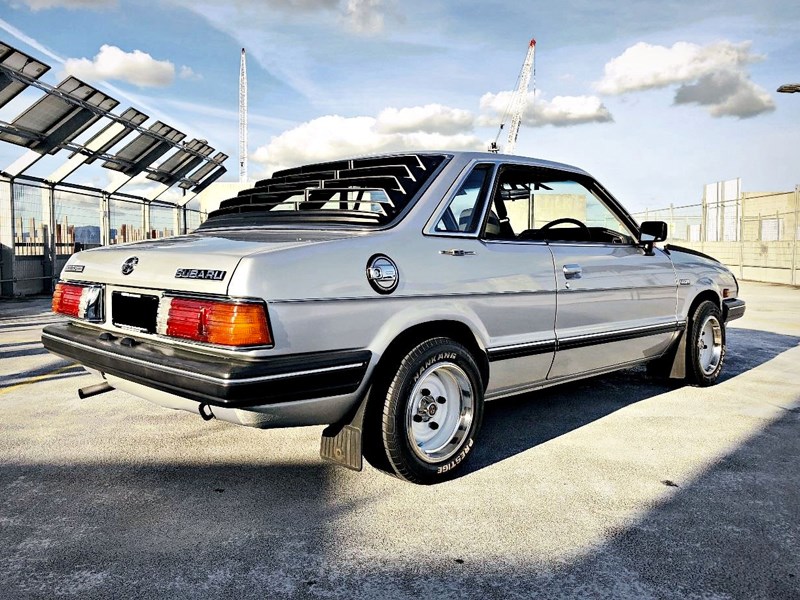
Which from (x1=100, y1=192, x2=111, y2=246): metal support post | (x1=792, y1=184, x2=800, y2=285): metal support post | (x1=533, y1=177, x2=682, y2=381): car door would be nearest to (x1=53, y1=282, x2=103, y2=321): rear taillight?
(x1=533, y1=177, x2=682, y2=381): car door

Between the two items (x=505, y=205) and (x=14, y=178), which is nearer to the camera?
(x=505, y=205)

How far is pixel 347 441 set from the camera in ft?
9.67

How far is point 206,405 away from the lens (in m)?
2.72

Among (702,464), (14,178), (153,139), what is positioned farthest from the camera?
(153,139)

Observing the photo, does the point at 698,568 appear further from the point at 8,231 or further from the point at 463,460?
the point at 8,231

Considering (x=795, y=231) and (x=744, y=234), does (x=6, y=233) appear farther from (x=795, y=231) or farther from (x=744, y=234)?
(x=744, y=234)

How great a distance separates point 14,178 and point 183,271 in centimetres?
1103

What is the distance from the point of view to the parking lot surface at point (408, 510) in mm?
2285

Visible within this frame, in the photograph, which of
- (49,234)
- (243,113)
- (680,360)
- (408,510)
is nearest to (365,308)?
(408,510)

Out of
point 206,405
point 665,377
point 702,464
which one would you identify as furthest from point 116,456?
point 665,377

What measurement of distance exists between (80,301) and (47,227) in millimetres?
11125

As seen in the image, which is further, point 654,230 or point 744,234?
point 744,234

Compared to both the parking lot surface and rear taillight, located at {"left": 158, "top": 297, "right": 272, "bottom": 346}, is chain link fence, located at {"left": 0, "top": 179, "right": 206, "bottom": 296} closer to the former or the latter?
the parking lot surface

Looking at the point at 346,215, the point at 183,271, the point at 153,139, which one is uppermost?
the point at 153,139
